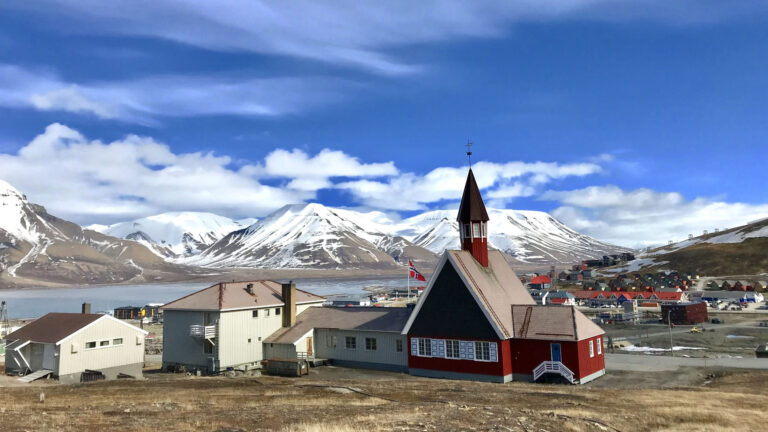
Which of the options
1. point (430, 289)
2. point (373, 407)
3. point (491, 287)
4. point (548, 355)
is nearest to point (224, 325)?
point (430, 289)

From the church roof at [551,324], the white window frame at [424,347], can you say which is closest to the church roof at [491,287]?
the church roof at [551,324]

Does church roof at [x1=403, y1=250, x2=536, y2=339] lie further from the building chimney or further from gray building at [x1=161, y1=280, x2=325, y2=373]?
gray building at [x1=161, y1=280, x2=325, y2=373]

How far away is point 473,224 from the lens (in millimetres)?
49750

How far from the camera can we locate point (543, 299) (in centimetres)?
15238

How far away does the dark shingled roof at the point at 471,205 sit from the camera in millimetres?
49938

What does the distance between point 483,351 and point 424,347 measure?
5.22m

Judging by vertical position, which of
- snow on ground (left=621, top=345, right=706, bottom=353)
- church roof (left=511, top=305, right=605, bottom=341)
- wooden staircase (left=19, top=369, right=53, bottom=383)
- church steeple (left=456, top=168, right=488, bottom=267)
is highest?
church steeple (left=456, top=168, right=488, bottom=267)

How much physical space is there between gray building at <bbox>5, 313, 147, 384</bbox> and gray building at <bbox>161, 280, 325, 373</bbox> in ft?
11.7

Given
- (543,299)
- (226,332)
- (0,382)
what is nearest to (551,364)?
(226,332)

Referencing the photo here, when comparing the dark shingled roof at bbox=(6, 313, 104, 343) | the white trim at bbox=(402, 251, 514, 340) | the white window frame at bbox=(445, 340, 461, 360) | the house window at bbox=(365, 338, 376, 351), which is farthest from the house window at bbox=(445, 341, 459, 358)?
the dark shingled roof at bbox=(6, 313, 104, 343)

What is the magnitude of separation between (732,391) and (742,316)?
3556 inches

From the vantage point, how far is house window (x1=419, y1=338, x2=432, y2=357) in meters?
46.2

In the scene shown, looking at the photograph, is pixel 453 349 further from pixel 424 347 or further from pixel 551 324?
pixel 551 324

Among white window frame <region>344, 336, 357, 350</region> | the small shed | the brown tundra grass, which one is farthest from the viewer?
the small shed
